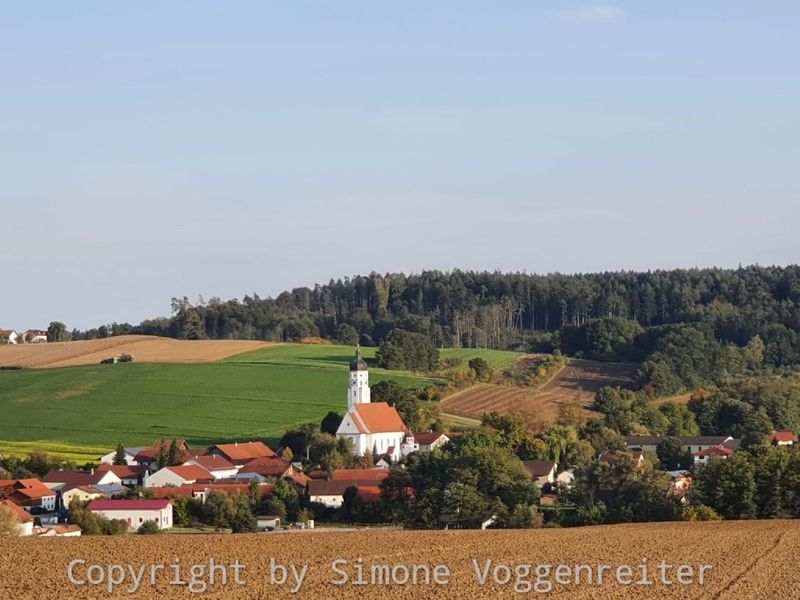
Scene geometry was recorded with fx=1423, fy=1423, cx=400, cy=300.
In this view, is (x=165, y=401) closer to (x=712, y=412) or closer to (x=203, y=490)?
(x=203, y=490)

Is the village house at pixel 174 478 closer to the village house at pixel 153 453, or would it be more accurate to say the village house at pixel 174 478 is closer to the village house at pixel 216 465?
the village house at pixel 216 465

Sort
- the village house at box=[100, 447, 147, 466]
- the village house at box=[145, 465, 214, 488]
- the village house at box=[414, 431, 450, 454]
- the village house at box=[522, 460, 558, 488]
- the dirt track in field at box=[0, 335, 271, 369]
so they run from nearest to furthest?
1. the village house at box=[522, 460, 558, 488]
2. the village house at box=[145, 465, 214, 488]
3. the village house at box=[100, 447, 147, 466]
4. the village house at box=[414, 431, 450, 454]
5. the dirt track in field at box=[0, 335, 271, 369]

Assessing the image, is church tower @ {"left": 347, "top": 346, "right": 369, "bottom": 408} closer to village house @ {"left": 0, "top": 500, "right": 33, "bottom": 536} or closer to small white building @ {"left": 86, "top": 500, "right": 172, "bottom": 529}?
small white building @ {"left": 86, "top": 500, "right": 172, "bottom": 529}

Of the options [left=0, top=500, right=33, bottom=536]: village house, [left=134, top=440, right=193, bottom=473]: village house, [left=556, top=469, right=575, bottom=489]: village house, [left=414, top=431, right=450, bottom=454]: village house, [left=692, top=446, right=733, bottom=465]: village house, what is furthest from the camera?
[left=414, top=431, right=450, bottom=454]: village house

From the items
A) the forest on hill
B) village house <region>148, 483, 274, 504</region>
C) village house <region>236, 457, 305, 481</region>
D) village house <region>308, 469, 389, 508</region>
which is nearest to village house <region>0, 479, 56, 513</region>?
village house <region>148, 483, 274, 504</region>

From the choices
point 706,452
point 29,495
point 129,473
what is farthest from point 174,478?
point 706,452

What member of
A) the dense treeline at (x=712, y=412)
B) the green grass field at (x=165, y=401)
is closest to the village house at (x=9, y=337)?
the green grass field at (x=165, y=401)
